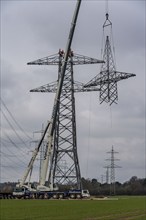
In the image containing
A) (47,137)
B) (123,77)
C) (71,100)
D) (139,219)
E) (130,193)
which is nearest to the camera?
(139,219)

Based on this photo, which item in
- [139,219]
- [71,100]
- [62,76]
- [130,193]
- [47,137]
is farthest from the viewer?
[130,193]

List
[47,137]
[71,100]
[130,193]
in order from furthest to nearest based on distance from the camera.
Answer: [130,193] → [71,100] → [47,137]

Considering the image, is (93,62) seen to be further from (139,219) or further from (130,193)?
(130,193)

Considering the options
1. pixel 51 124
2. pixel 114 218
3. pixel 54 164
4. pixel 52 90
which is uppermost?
pixel 52 90

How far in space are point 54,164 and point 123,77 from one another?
123ft

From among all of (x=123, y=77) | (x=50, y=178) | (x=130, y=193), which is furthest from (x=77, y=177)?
(x=130, y=193)

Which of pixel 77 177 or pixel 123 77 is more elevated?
pixel 123 77

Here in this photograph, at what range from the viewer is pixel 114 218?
38906 millimetres

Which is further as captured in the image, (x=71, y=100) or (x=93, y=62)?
(x=71, y=100)

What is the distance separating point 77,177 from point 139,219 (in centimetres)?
5240

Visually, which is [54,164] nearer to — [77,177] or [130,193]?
[77,177]

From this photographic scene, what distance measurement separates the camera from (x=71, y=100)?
3664 inches

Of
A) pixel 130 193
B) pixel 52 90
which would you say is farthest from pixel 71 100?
pixel 130 193

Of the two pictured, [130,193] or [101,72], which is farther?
[130,193]
